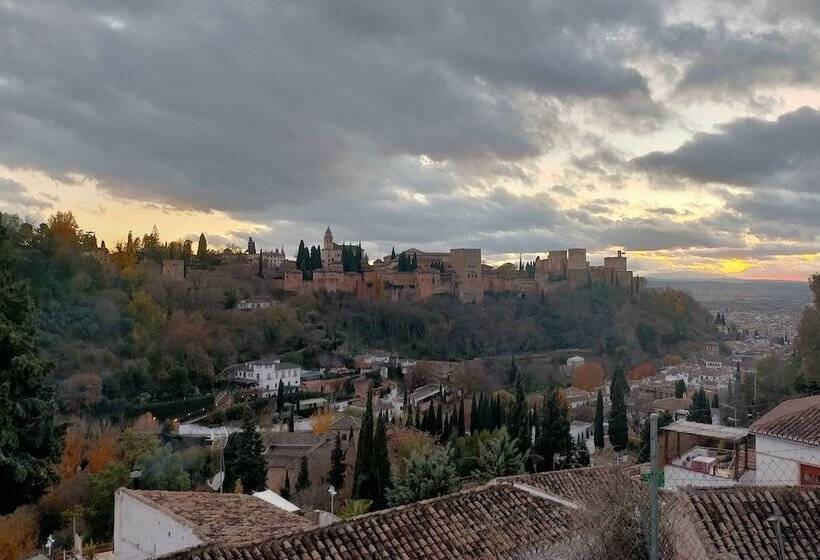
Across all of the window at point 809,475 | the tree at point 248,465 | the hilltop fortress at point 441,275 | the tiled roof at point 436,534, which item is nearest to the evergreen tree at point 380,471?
the tree at point 248,465

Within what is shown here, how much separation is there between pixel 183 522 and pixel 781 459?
20.0 ft

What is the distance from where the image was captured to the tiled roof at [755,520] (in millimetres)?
3824

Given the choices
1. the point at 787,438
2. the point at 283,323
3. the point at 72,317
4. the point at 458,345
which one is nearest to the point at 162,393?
the point at 72,317

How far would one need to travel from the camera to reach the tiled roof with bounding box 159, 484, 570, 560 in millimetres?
5273

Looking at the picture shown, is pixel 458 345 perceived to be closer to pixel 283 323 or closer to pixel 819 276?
pixel 283 323

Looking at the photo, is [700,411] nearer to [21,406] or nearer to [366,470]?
[366,470]

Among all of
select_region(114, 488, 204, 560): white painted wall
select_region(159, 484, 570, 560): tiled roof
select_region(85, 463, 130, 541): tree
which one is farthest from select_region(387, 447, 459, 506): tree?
select_region(114, 488, 204, 560): white painted wall

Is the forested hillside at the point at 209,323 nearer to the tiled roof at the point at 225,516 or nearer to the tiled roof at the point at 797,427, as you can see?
the tiled roof at the point at 225,516

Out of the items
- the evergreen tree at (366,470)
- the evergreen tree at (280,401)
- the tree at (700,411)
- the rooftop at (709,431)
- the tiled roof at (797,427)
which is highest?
the tiled roof at (797,427)

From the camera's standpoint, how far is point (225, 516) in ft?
22.2

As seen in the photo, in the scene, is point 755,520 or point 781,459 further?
point 781,459

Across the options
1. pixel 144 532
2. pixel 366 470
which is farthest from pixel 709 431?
pixel 366 470

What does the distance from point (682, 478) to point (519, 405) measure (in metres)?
14.2

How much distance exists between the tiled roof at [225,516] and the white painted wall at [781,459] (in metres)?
4.81
